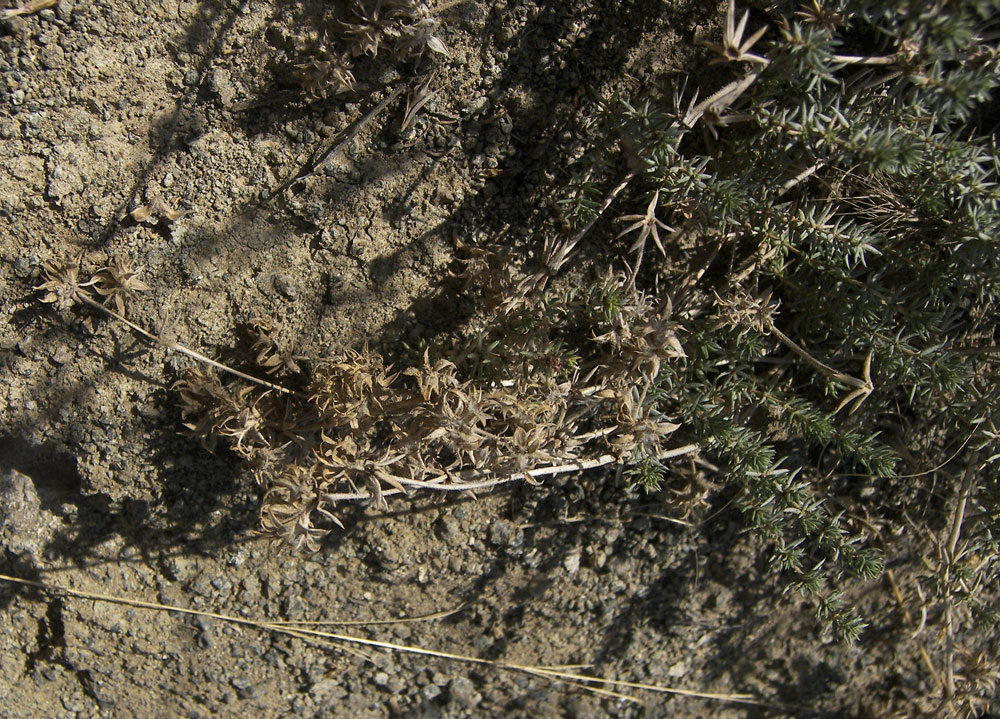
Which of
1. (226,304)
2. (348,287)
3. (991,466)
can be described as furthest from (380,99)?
(991,466)

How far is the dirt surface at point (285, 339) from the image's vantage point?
102 inches

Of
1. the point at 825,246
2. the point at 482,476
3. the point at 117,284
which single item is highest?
the point at 117,284

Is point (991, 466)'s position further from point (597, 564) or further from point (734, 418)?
point (597, 564)

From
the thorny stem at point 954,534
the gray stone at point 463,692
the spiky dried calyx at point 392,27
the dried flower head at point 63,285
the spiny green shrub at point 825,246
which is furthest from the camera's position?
the gray stone at point 463,692

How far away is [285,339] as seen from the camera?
2783 millimetres

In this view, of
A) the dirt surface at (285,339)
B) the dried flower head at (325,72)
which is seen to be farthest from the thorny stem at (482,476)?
the dried flower head at (325,72)

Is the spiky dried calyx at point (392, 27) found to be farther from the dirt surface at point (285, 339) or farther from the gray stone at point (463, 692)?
the gray stone at point (463, 692)

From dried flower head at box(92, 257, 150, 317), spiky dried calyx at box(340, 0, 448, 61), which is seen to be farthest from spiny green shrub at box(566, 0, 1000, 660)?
dried flower head at box(92, 257, 150, 317)

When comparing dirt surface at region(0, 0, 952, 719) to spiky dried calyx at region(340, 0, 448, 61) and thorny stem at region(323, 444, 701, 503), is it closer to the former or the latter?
spiky dried calyx at region(340, 0, 448, 61)

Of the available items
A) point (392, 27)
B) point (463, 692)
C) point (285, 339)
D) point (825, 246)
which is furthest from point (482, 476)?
point (392, 27)

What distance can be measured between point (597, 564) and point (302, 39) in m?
2.45

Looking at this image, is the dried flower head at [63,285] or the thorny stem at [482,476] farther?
the dried flower head at [63,285]

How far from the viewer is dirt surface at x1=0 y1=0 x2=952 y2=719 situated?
2596 mm

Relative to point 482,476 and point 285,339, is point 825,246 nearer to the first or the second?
point 482,476
